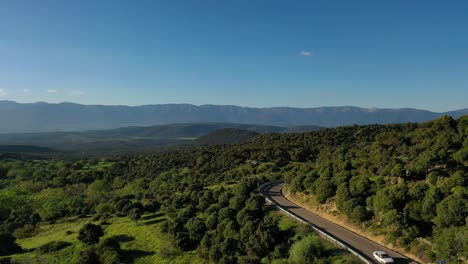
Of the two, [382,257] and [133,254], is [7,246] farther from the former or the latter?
[382,257]

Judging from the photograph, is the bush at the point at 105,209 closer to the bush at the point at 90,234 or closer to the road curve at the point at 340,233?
the bush at the point at 90,234

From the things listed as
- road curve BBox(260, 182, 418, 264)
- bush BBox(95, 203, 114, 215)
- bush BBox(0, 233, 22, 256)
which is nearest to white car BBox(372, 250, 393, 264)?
road curve BBox(260, 182, 418, 264)

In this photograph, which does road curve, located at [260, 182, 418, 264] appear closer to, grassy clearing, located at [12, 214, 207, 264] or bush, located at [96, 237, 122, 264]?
grassy clearing, located at [12, 214, 207, 264]

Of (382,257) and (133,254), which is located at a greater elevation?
(382,257)

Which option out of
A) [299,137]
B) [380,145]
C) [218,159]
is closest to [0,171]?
[218,159]

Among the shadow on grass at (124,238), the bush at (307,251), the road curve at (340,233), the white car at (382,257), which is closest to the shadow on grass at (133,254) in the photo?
the shadow on grass at (124,238)

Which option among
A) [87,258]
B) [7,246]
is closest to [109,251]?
[87,258]

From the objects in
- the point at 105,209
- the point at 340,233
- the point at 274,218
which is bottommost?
the point at 105,209
